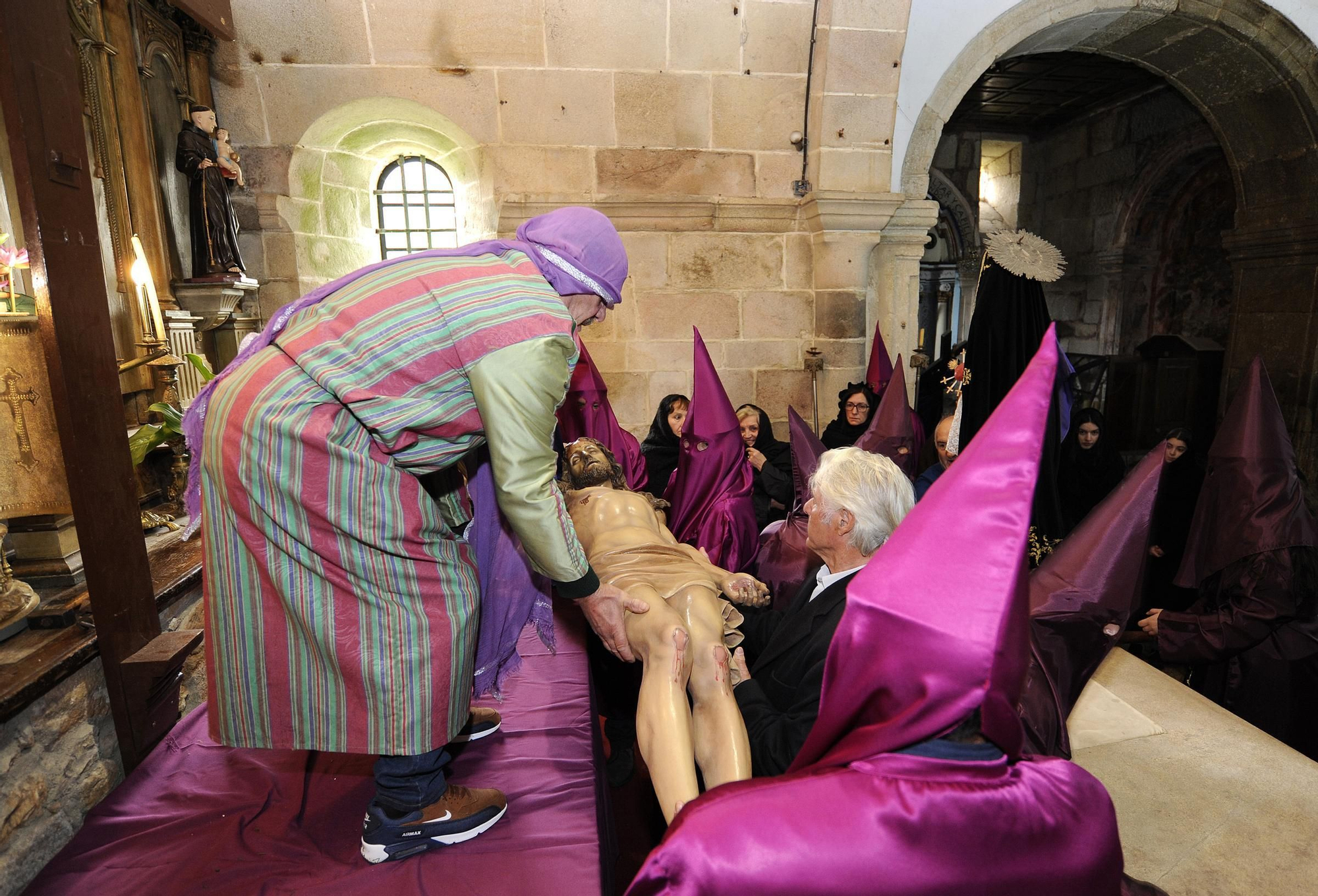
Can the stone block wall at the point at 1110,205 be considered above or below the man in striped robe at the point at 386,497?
above

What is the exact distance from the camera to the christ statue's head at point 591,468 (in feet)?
10.6

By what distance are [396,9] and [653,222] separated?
7.01 feet

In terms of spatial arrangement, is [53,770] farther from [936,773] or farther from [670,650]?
[936,773]

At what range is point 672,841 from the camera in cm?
97

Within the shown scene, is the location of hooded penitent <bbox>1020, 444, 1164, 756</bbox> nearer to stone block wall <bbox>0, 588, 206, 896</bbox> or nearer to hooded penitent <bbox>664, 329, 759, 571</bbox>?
hooded penitent <bbox>664, 329, 759, 571</bbox>

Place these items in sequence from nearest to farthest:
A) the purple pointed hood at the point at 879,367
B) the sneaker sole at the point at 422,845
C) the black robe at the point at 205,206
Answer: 1. the sneaker sole at the point at 422,845
2. the black robe at the point at 205,206
3. the purple pointed hood at the point at 879,367

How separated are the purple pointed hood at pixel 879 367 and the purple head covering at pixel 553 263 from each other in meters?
3.99

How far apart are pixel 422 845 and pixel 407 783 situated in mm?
147

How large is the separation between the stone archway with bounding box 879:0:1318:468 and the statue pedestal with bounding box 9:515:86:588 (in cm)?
546

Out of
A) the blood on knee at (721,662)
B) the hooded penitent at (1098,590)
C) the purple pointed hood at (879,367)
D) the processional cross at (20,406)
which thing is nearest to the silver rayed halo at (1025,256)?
the hooded penitent at (1098,590)

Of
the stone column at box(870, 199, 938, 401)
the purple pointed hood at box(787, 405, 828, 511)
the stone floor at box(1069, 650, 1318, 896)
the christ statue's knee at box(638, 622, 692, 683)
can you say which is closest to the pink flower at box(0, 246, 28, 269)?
the christ statue's knee at box(638, 622, 692, 683)

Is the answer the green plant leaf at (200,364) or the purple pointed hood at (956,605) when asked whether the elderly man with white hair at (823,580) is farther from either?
the green plant leaf at (200,364)

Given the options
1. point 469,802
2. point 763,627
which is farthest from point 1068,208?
point 469,802

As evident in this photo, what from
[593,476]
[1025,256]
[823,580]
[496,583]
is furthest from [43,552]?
[1025,256]
